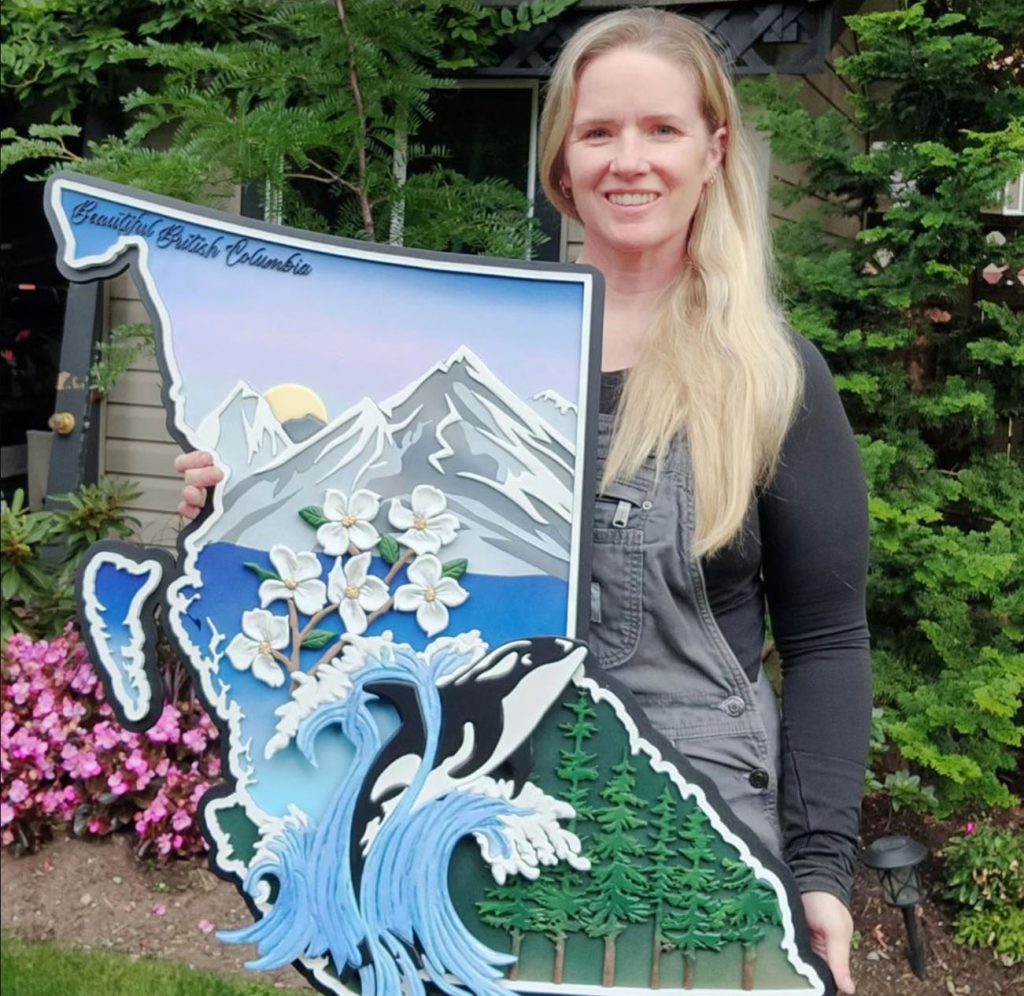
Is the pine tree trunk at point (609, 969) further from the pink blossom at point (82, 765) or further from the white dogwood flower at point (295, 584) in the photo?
the pink blossom at point (82, 765)

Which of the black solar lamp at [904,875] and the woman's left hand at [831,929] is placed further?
the black solar lamp at [904,875]

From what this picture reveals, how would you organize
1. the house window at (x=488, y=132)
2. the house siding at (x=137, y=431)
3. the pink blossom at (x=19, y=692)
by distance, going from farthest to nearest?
the house siding at (x=137, y=431), the house window at (x=488, y=132), the pink blossom at (x=19, y=692)

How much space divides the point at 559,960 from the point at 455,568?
1.50ft

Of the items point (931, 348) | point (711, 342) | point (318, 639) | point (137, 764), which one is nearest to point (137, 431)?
point (137, 764)

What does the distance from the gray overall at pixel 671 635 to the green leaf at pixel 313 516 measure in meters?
0.33

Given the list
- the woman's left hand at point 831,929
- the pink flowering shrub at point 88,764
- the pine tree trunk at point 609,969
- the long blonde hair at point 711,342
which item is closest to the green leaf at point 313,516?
the long blonde hair at point 711,342

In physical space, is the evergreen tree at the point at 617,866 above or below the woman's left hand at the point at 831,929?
above

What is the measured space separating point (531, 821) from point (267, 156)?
2373mm

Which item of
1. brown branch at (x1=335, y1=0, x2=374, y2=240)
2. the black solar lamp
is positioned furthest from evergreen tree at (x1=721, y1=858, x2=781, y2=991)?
brown branch at (x1=335, y1=0, x2=374, y2=240)

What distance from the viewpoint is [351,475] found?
1251mm

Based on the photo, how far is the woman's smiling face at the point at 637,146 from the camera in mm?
1274

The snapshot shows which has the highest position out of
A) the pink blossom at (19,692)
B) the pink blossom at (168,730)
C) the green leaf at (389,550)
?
the green leaf at (389,550)

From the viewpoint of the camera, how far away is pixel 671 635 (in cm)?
126

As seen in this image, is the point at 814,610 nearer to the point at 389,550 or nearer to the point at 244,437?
the point at 389,550
